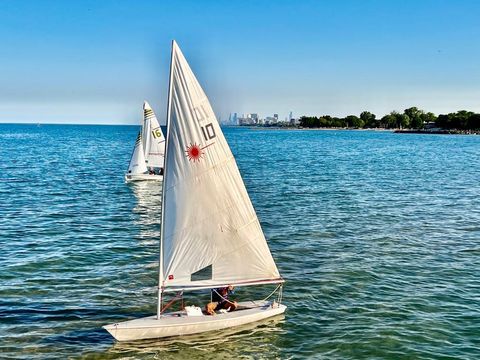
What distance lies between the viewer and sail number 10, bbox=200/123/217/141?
62.1ft

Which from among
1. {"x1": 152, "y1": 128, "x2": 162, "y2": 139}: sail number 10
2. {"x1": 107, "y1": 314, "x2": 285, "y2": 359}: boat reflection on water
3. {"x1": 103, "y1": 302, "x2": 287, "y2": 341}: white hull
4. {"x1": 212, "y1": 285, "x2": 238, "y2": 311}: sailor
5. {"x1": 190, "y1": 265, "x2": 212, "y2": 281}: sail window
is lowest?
{"x1": 107, "y1": 314, "x2": 285, "y2": 359}: boat reflection on water

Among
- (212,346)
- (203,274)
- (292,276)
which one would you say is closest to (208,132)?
(203,274)

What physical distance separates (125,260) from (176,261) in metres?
13.3

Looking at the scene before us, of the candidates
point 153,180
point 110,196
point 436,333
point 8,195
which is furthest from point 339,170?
point 436,333

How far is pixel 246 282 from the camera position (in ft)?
68.0

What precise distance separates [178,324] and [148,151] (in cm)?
5059

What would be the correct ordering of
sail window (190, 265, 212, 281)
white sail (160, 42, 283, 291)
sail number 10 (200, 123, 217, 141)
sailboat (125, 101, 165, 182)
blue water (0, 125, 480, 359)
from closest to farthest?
white sail (160, 42, 283, 291) < sail number 10 (200, 123, 217, 141) < blue water (0, 125, 480, 359) < sail window (190, 265, 212, 281) < sailboat (125, 101, 165, 182)

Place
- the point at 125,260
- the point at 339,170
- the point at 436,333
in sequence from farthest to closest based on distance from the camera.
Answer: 1. the point at 339,170
2. the point at 125,260
3. the point at 436,333

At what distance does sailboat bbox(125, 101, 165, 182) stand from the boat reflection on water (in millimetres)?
48639

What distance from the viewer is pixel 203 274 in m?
20.1

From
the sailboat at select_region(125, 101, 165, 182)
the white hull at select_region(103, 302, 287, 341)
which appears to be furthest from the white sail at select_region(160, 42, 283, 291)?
the sailboat at select_region(125, 101, 165, 182)

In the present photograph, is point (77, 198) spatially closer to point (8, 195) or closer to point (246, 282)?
point (8, 195)

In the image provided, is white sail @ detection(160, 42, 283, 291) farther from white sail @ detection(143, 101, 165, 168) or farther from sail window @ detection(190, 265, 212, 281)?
white sail @ detection(143, 101, 165, 168)

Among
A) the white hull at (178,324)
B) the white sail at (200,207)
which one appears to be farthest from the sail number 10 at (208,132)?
the white hull at (178,324)
